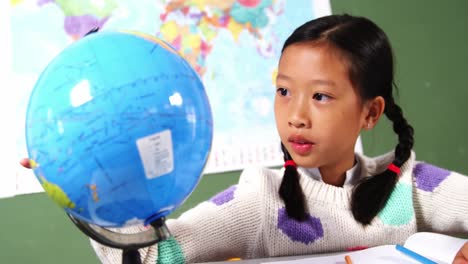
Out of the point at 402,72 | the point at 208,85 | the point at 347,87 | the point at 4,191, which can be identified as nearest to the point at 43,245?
the point at 4,191

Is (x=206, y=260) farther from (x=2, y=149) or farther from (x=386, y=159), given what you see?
(x=2, y=149)

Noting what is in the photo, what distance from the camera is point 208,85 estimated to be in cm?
151

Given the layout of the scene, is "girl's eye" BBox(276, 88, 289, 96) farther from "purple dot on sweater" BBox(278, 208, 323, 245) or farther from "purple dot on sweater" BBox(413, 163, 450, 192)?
"purple dot on sweater" BBox(413, 163, 450, 192)

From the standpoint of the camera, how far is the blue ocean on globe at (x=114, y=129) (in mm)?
430

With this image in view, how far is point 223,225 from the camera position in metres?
0.77

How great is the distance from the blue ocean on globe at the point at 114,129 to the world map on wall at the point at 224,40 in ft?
3.35

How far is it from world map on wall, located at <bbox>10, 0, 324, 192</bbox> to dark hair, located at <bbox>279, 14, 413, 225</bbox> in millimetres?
657

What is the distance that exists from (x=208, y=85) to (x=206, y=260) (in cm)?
82

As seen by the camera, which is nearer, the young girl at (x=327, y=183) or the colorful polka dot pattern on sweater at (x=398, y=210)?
the young girl at (x=327, y=183)

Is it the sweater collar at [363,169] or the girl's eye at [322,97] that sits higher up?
the girl's eye at [322,97]

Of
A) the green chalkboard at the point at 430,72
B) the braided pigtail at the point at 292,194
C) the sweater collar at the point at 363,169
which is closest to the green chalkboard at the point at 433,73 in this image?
the green chalkboard at the point at 430,72

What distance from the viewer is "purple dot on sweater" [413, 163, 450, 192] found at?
893mm

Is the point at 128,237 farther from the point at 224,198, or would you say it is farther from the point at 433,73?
the point at 433,73

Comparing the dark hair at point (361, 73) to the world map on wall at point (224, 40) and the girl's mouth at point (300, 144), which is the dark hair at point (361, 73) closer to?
the girl's mouth at point (300, 144)
